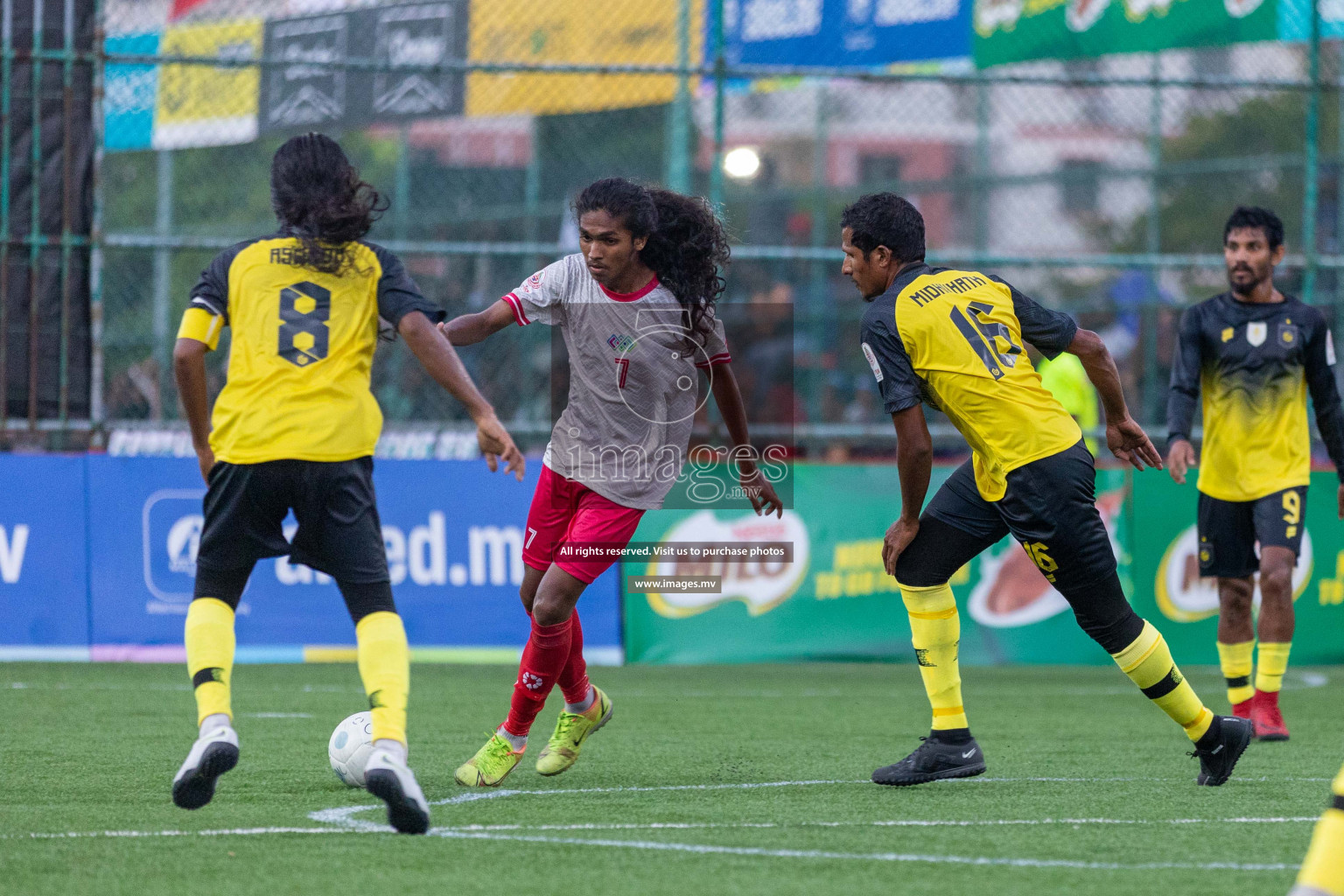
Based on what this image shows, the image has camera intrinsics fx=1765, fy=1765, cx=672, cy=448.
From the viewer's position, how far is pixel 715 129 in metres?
10.5

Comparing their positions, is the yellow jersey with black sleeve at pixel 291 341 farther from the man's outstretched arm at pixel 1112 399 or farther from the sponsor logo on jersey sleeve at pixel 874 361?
the man's outstretched arm at pixel 1112 399

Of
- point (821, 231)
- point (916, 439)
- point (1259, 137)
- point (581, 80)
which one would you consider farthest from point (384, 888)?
point (1259, 137)

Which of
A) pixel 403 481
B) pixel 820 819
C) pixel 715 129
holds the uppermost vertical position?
pixel 715 129

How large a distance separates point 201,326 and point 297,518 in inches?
23.1

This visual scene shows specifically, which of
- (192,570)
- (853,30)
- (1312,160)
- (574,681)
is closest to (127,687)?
(192,570)

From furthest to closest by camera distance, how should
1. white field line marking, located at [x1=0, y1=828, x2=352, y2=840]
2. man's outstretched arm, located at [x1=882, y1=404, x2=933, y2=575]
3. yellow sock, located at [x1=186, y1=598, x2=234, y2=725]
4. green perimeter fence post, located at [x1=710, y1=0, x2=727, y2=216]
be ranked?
green perimeter fence post, located at [x1=710, y1=0, x2=727, y2=216], man's outstretched arm, located at [x1=882, y1=404, x2=933, y2=575], yellow sock, located at [x1=186, y1=598, x2=234, y2=725], white field line marking, located at [x1=0, y1=828, x2=352, y2=840]

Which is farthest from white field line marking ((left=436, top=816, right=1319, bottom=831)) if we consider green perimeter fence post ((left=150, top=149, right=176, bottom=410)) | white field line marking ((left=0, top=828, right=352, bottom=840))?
green perimeter fence post ((left=150, top=149, right=176, bottom=410))

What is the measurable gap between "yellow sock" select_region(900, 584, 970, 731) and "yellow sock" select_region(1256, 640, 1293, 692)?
2052 millimetres

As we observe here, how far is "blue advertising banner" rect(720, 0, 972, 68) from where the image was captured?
13914 millimetres

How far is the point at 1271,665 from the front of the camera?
7.49m

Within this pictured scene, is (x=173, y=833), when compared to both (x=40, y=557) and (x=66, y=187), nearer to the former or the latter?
(x=40, y=557)

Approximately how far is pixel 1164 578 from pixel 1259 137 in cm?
1947

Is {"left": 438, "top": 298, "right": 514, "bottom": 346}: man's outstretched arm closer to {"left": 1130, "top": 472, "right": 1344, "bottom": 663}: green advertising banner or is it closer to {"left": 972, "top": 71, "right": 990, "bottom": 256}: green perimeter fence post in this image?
{"left": 1130, "top": 472, "right": 1344, "bottom": 663}: green advertising banner

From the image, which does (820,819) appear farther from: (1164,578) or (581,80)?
(581,80)
